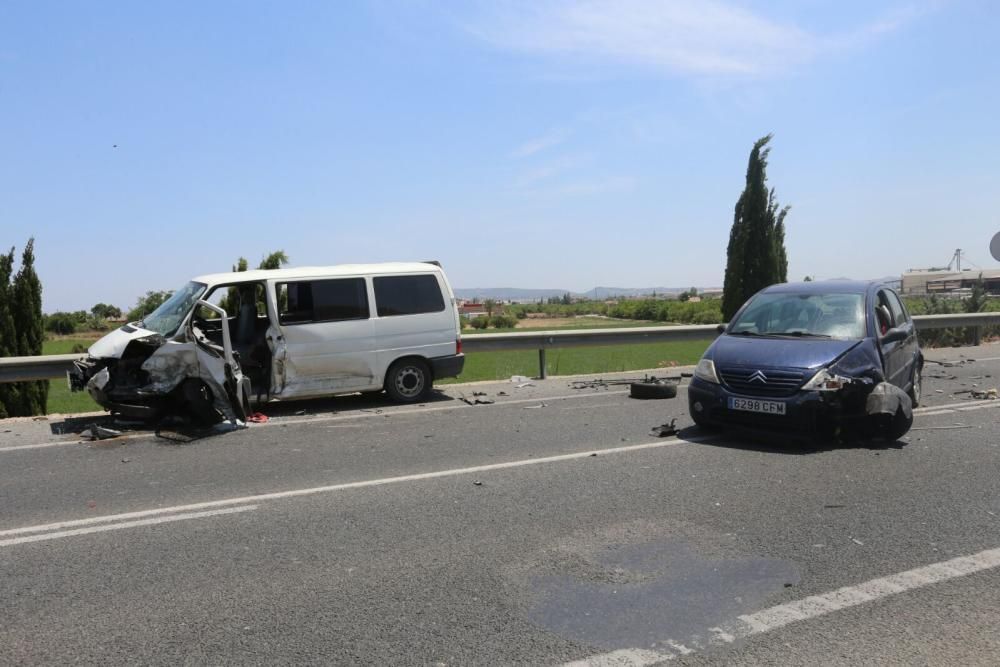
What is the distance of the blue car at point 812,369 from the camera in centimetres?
734

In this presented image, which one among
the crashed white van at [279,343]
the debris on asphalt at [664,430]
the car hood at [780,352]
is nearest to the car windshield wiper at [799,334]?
the car hood at [780,352]

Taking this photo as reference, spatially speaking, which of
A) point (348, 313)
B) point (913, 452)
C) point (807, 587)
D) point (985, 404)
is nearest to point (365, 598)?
point (807, 587)

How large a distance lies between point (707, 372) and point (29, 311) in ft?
39.2

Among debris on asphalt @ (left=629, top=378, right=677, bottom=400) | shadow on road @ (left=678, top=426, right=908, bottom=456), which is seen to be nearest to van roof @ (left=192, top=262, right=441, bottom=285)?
debris on asphalt @ (left=629, top=378, right=677, bottom=400)

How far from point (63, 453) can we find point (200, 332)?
7.08ft

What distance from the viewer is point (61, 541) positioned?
5012mm

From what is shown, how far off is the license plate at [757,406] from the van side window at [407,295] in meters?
4.85

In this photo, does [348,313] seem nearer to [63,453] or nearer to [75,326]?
[63,453]

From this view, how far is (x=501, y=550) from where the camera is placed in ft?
15.6

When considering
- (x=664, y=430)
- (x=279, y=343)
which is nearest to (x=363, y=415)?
(x=279, y=343)

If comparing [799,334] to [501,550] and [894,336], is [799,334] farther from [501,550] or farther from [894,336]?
[501,550]

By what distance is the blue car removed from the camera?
24.1 ft

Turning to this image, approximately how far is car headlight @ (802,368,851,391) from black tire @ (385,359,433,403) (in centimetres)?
540

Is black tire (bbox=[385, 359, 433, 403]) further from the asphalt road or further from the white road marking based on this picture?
the white road marking
